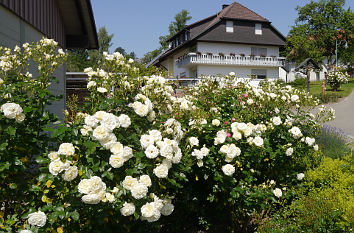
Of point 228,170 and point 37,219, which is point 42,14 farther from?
point 37,219

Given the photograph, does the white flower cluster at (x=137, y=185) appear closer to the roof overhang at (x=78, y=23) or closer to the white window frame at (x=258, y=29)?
the roof overhang at (x=78, y=23)

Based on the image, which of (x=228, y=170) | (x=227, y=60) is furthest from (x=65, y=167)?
(x=227, y=60)

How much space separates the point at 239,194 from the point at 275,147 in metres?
1.17

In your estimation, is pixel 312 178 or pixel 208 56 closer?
pixel 312 178

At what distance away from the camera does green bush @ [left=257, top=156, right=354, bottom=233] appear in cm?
321

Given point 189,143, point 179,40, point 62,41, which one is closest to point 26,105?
point 189,143

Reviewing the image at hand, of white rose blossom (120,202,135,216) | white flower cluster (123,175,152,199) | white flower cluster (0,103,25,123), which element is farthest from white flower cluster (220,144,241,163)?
white flower cluster (0,103,25,123)

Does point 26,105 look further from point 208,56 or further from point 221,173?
point 208,56

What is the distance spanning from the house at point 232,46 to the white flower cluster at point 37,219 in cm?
3017

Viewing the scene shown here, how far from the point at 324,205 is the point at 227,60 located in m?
30.8

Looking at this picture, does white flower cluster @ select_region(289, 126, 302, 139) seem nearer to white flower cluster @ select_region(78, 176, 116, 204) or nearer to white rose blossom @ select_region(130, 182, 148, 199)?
white rose blossom @ select_region(130, 182, 148, 199)

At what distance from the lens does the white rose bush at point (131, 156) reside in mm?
2312

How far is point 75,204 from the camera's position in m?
2.26

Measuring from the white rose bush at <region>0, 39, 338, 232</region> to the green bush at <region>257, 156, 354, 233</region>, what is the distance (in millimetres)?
246
